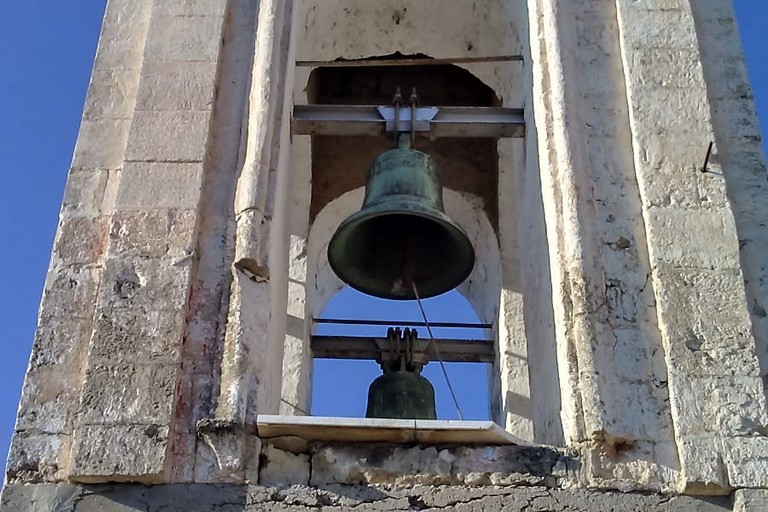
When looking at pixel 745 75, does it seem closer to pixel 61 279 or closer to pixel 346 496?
pixel 346 496

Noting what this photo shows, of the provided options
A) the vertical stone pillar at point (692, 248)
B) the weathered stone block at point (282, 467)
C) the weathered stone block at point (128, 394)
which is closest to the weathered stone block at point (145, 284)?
the weathered stone block at point (128, 394)

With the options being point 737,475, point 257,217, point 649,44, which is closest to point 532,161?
point 649,44

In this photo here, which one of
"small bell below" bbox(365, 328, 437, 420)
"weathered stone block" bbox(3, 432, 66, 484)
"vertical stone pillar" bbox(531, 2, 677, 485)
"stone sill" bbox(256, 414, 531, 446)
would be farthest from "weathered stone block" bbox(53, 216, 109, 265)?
"vertical stone pillar" bbox(531, 2, 677, 485)

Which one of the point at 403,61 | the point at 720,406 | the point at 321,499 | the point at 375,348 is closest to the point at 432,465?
the point at 321,499

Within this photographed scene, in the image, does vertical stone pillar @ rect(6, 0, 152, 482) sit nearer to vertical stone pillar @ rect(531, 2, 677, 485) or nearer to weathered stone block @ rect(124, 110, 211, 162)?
weathered stone block @ rect(124, 110, 211, 162)

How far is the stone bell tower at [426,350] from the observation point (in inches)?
167

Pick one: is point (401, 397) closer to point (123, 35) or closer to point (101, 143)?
point (101, 143)

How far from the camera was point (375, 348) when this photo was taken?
255 inches

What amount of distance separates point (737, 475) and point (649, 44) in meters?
2.15

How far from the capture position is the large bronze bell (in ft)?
17.8

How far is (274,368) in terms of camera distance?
5.16m

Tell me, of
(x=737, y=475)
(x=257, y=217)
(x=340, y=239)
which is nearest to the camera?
(x=737, y=475)

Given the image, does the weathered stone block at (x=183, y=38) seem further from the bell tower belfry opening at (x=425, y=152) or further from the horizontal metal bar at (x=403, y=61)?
the bell tower belfry opening at (x=425, y=152)

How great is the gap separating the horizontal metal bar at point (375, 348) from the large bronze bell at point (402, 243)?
3.01 feet
